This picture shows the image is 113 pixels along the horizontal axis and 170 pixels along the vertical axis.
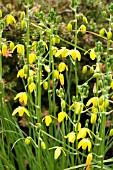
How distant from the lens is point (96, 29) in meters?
3.64

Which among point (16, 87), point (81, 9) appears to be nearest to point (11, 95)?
point (16, 87)

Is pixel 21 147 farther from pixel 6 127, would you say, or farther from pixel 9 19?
pixel 9 19

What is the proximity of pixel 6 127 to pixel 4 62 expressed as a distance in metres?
1.00

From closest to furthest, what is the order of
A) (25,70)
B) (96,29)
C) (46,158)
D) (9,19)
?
(25,70)
(9,19)
(46,158)
(96,29)

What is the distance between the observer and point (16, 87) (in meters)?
3.54

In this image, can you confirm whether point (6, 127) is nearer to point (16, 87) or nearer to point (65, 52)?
point (65, 52)

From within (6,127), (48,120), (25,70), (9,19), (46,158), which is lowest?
(46,158)

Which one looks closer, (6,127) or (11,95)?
(6,127)

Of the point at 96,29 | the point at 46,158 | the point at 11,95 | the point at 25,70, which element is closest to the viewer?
the point at 25,70

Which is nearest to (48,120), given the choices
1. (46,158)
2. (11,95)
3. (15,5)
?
(46,158)

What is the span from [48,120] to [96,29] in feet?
5.39

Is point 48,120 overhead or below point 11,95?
overhead

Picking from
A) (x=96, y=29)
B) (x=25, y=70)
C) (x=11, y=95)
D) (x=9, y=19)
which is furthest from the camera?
(x=96, y=29)

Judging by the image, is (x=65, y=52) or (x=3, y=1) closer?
(x=65, y=52)
